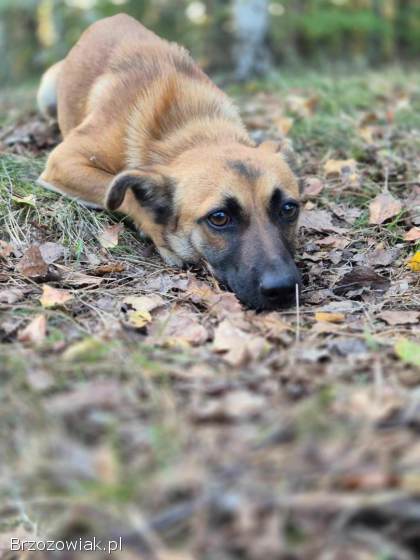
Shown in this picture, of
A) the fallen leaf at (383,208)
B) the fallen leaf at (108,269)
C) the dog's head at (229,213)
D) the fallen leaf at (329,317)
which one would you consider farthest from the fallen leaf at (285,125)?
the fallen leaf at (329,317)

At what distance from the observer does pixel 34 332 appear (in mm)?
2803

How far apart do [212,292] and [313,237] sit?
137 cm

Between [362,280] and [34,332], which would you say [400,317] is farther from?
[34,332]

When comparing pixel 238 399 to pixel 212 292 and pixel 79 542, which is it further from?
pixel 212 292

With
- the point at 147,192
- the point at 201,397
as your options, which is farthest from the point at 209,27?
the point at 201,397

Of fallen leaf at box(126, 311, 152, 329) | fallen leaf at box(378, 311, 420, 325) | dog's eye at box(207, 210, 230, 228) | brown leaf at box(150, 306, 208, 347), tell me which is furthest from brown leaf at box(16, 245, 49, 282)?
fallen leaf at box(378, 311, 420, 325)

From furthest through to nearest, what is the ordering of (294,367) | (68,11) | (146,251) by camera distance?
(68,11) → (146,251) → (294,367)

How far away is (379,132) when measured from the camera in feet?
20.9

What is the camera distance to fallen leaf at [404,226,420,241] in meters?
4.39

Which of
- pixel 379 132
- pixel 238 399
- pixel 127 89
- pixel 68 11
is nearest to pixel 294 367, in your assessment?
pixel 238 399

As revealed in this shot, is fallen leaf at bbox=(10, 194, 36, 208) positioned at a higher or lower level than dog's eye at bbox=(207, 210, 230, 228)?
lower

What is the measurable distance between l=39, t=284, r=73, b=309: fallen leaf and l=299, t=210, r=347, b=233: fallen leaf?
2152 mm

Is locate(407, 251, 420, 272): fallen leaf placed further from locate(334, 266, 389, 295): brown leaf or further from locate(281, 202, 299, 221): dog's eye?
locate(281, 202, 299, 221): dog's eye

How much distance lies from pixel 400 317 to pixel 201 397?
1.62 metres
